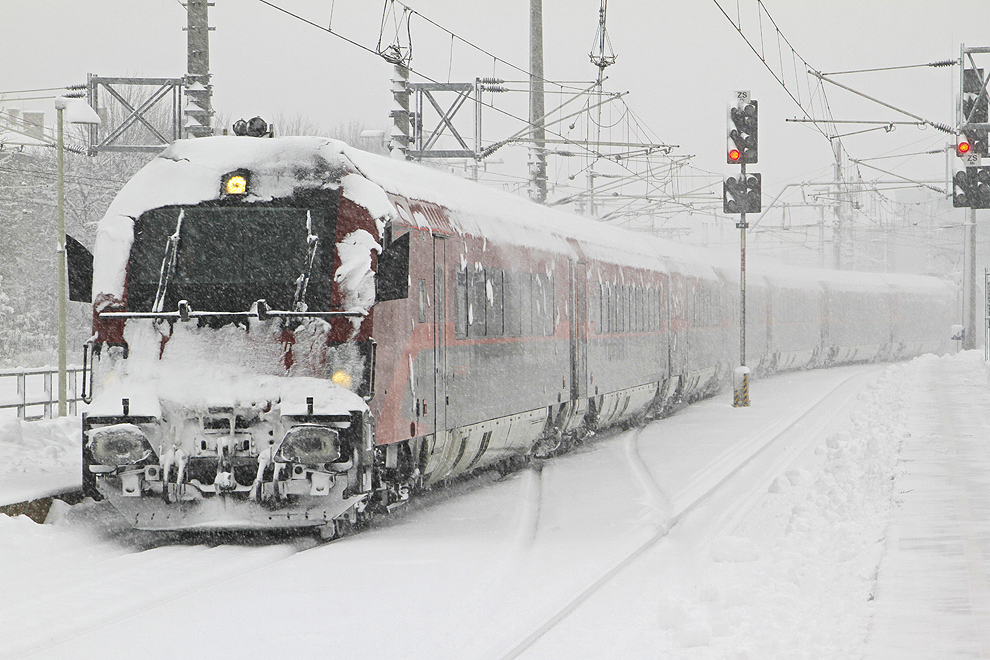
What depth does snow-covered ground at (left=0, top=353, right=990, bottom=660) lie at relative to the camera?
6.46 m

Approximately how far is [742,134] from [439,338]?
43.8 feet

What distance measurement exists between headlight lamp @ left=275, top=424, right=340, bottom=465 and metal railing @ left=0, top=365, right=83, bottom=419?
9916 millimetres

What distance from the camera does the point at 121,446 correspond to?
9.14 meters

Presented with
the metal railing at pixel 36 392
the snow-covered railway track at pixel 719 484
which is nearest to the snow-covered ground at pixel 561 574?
the snow-covered railway track at pixel 719 484

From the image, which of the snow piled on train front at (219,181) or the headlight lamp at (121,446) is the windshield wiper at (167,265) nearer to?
the snow piled on train front at (219,181)

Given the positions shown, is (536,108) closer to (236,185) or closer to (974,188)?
(974,188)

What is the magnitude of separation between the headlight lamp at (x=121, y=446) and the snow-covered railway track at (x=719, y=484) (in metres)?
3.50

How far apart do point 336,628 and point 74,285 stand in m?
→ 4.81

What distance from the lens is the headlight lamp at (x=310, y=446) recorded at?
8.99 meters

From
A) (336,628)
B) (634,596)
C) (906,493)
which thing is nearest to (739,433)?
(906,493)

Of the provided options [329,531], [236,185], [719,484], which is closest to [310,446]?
[329,531]

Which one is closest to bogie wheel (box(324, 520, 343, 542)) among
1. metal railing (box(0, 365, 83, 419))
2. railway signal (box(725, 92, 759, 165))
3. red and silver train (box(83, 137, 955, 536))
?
red and silver train (box(83, 137, 955, 536))

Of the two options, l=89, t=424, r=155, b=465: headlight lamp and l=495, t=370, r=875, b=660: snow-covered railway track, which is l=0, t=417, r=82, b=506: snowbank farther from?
l=495, t=370, r=875, b=660: snow-covered railway track

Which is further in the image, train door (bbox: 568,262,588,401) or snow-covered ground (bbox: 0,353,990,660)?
train door (bbox: 568,262,588,401)
